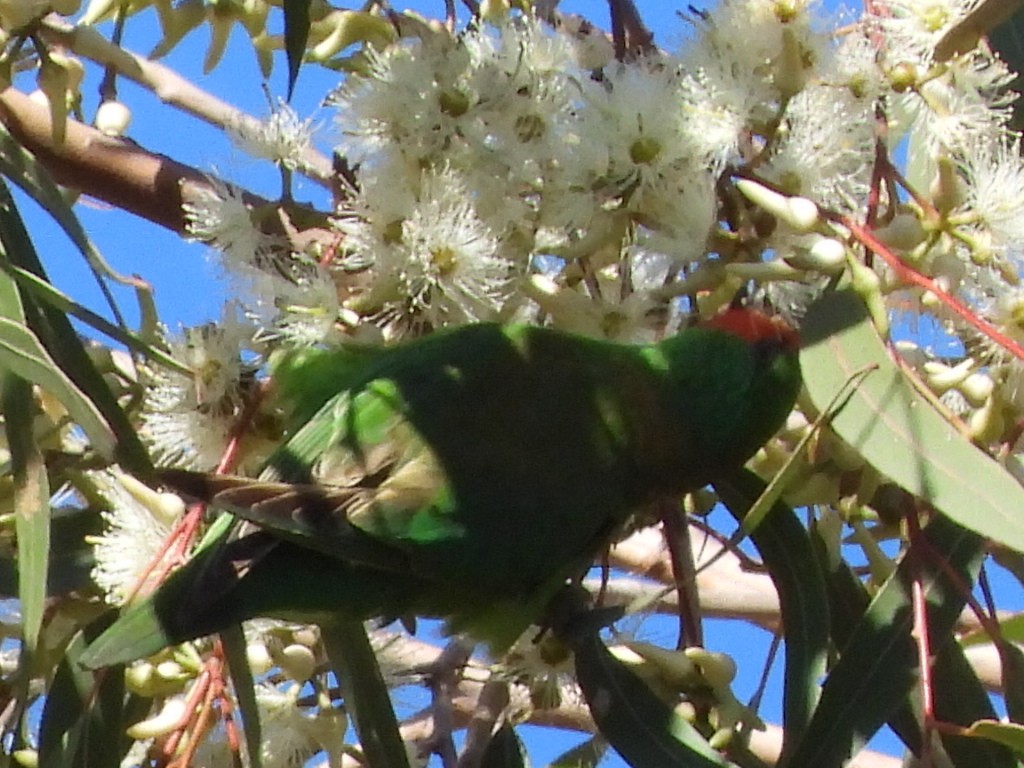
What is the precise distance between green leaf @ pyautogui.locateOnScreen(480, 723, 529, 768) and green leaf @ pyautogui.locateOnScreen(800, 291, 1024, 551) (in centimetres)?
37

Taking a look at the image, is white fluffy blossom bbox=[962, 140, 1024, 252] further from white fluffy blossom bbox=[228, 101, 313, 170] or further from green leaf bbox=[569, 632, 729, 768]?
white fluffy blossom bbox=[228, 101, 313, 170]

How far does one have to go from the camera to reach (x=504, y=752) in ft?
3.56

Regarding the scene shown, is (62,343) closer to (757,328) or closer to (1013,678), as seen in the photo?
(757,328)

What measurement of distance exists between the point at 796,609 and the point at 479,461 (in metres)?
0.25

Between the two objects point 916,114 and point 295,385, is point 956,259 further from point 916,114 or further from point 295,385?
point 295,385

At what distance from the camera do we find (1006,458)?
0.97 m

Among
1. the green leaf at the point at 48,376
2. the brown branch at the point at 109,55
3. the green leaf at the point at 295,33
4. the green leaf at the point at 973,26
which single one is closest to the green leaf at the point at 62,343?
the green leaf at the point at 48,376

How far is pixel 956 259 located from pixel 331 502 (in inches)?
16.6

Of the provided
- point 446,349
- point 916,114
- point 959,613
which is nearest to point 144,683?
point 446,349

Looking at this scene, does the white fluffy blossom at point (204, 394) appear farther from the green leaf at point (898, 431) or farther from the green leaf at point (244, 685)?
the green leaf at point (898, 431)

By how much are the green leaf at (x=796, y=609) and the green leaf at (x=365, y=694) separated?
10.6 inches

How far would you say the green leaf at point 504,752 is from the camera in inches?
42.4

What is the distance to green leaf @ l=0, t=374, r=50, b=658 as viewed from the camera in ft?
3.02

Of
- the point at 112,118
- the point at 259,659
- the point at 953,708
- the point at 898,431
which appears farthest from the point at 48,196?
the point at 953,708
